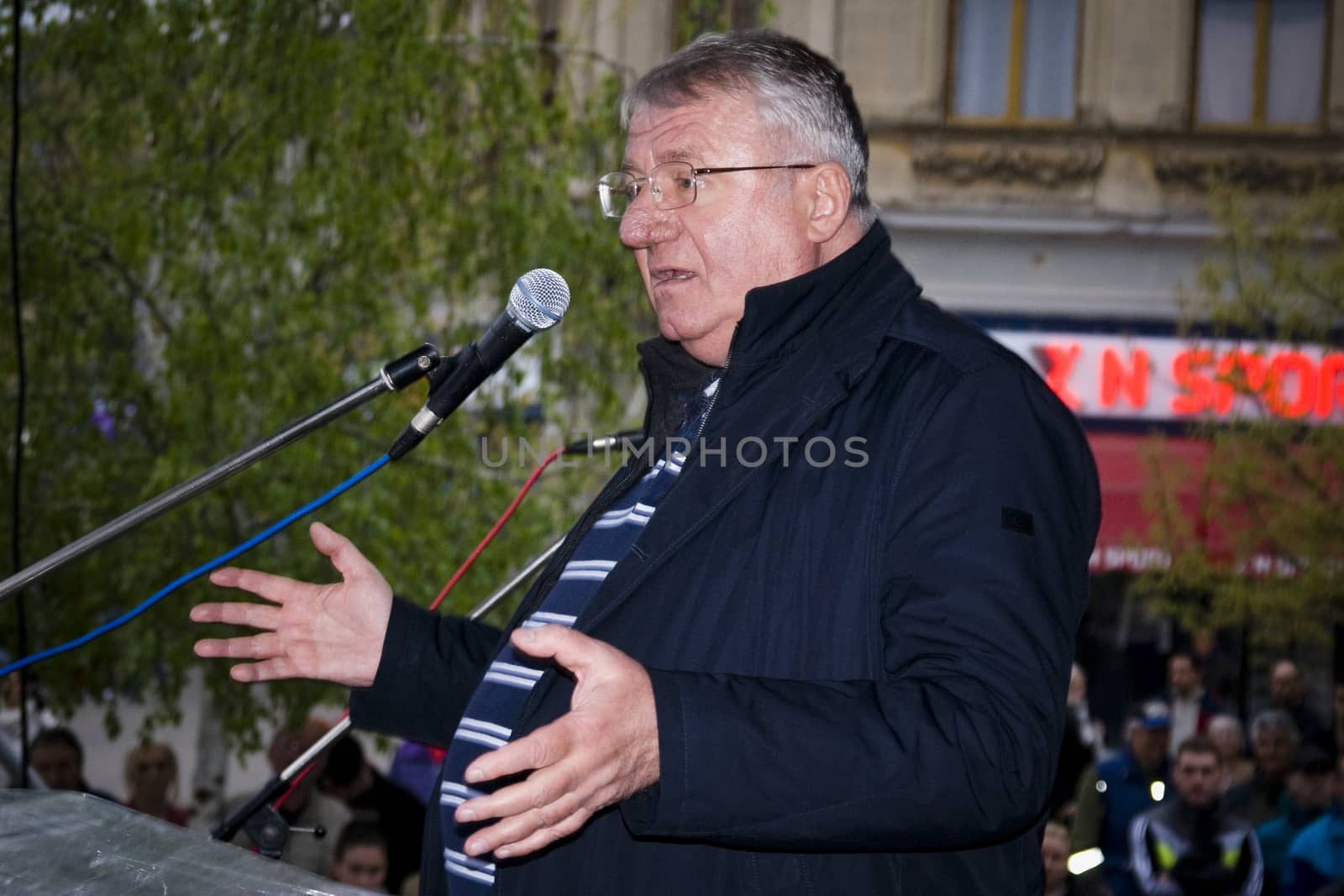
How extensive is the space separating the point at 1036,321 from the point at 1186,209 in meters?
1.30

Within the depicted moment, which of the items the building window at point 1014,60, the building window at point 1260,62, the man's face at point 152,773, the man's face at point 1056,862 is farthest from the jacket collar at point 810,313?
the building window at point 1260,62

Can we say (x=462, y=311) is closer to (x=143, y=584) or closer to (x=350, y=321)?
(x=350, y=321)

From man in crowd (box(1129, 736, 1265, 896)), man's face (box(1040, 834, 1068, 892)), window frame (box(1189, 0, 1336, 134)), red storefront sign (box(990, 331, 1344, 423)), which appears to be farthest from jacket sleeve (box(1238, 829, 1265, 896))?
window frame (box(1189, 0, 1336, 134))

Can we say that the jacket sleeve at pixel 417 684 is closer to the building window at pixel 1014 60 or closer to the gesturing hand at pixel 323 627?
the gesturing hand at pixel 323 627

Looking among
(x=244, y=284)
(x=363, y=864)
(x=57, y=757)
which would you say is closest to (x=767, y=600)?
(x=363, y=864)

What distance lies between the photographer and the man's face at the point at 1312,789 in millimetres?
5918

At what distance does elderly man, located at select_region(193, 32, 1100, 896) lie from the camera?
1421mm

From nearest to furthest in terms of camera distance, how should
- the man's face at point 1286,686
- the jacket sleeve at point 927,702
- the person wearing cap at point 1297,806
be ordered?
the jacket sleeve at point 927,702 → the person wearing cap at point 1297,806 → the man's face at point 1286,686

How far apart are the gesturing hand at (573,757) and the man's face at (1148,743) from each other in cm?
554

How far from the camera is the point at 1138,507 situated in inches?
409

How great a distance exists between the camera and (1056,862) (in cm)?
528

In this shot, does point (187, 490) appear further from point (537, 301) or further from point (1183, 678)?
point (1183, 678)

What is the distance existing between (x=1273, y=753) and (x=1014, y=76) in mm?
6144

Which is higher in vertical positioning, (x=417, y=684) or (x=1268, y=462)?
(x=417, y=684)
